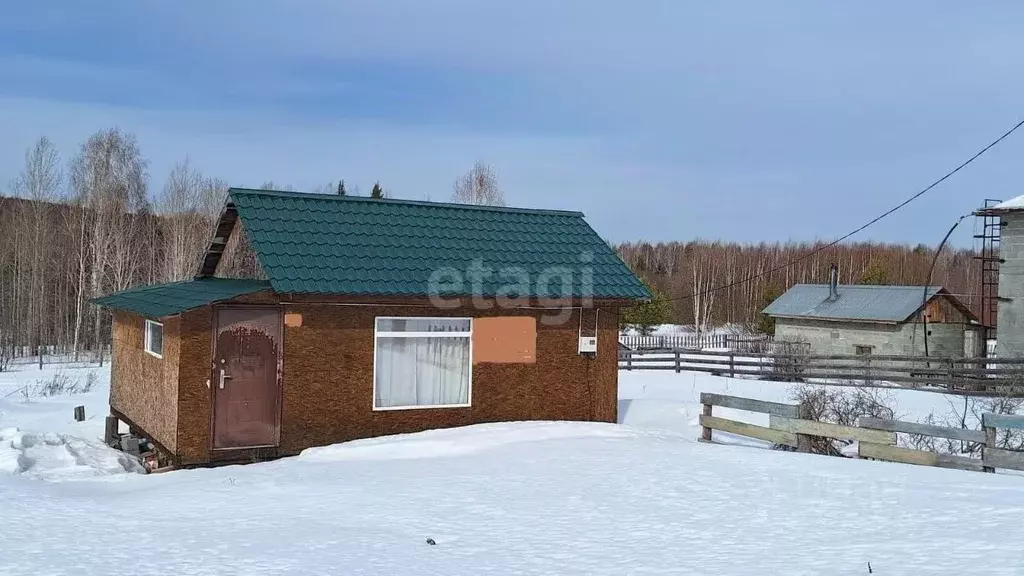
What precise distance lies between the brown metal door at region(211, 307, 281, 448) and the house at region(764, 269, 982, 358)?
25.6m

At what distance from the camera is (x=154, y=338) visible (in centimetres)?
1259

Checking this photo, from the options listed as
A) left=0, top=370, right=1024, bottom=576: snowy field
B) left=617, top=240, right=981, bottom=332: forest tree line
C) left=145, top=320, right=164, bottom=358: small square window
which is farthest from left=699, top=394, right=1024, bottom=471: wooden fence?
left=617, top=240, right=981, bottom=332: forest tree line

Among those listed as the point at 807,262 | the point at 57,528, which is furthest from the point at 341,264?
the point at 807,262

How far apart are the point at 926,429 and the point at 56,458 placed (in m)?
11.7

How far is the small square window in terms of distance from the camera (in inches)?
476

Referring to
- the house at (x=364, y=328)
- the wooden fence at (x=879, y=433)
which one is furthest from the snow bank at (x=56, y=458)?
the wooden fence at (x=879, y=433)

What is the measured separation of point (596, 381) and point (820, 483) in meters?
4.91

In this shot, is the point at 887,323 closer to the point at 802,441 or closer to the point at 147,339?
the point at 802,441

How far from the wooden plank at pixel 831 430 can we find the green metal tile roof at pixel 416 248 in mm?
2998

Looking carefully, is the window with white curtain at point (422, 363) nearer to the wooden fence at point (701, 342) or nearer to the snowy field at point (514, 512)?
the snowy field at point (514, 512)

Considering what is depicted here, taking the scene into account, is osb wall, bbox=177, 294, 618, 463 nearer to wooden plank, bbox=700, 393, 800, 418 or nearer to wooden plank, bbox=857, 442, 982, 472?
wooden plank, bbox=700, 393, 800, 418

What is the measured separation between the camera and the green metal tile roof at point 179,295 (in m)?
10.9

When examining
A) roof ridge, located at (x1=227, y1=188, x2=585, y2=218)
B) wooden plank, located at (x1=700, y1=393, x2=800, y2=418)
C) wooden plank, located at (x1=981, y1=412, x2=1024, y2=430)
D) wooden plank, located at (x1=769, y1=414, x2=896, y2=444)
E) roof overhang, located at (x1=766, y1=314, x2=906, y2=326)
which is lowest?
wooden plank, located at (x1=769, y1=414, x2=896, y2=444)

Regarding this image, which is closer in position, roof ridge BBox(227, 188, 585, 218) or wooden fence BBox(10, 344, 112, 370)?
roof ridge BBox(227, 188, 585, 218)
